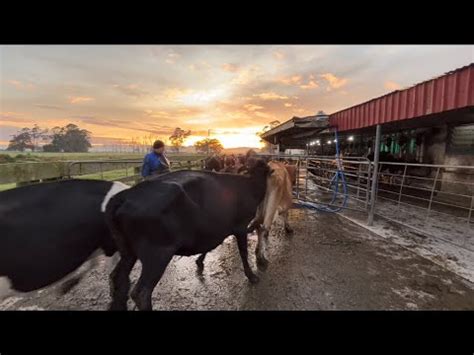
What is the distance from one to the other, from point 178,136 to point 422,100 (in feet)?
211

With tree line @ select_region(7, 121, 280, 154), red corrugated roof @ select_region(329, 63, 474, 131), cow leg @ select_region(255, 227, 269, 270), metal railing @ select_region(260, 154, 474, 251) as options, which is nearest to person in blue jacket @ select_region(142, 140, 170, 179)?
cow leg @ select_region(255, 227, 269, 270)

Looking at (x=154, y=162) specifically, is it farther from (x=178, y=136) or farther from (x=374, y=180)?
(x=178, y=136)

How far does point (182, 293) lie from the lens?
263 centimetres

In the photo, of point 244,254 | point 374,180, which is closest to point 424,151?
point 374,180

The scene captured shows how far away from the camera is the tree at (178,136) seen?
2517 inches

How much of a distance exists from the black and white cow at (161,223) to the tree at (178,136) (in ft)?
210

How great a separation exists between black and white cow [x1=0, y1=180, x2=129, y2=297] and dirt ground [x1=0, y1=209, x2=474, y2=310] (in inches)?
13.2

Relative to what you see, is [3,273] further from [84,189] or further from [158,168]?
[158,168]

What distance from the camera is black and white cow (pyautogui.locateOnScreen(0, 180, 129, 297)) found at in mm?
1659

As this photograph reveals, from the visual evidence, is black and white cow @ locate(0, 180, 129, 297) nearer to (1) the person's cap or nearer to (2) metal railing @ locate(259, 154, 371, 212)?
(1) the person's cap

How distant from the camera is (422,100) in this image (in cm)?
486

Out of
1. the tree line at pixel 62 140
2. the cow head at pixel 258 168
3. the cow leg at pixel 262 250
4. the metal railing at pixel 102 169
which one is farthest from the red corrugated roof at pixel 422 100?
the tree line at pixel 62 140
